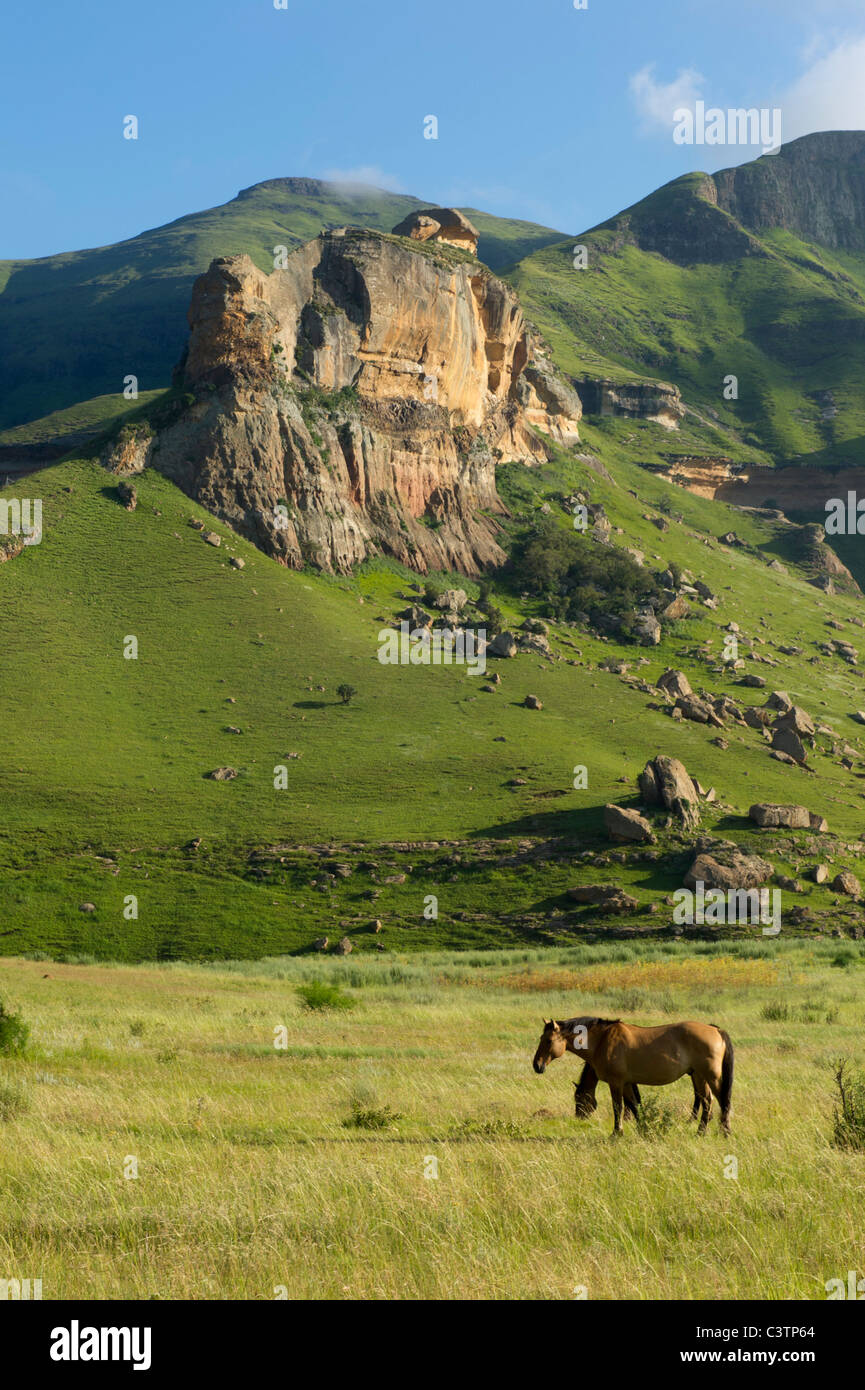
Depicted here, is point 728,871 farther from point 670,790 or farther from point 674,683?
point 674,683

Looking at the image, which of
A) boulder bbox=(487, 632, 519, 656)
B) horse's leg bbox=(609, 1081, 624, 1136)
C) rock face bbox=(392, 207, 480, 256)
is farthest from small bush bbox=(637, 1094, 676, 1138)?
rock face bbox=(392, 207, 480, 256)

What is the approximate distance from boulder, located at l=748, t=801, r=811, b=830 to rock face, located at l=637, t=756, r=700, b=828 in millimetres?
3649

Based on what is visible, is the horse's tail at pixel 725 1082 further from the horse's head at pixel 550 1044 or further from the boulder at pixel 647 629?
the boulder at pixel 647 629

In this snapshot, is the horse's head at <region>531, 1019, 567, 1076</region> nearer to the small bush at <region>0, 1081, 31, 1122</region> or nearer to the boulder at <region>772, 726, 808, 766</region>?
the small bush at <region>0, 1081, 31, 1122</region>

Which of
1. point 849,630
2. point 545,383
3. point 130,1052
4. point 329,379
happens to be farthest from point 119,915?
point 545,383

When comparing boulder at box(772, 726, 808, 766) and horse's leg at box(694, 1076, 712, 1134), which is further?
boulder at box(772, 726, 808, 766)

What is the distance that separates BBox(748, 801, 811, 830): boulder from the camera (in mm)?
62625

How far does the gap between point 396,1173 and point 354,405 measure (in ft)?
348

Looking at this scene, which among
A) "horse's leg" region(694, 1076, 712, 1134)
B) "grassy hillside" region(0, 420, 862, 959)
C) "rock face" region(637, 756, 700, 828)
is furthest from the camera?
"rock face" region(637, 756, 700, 828)

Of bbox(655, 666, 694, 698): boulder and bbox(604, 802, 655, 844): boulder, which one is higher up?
bbox(655, 666, 694, 698): boulder

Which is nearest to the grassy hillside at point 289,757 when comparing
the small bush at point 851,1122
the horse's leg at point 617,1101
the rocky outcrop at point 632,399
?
the horse's leg at point 617,1101

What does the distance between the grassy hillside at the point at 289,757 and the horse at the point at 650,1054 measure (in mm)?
40995

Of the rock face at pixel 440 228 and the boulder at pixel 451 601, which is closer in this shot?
the boulder at pixel 451 601

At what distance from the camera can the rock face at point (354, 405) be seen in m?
94.8
